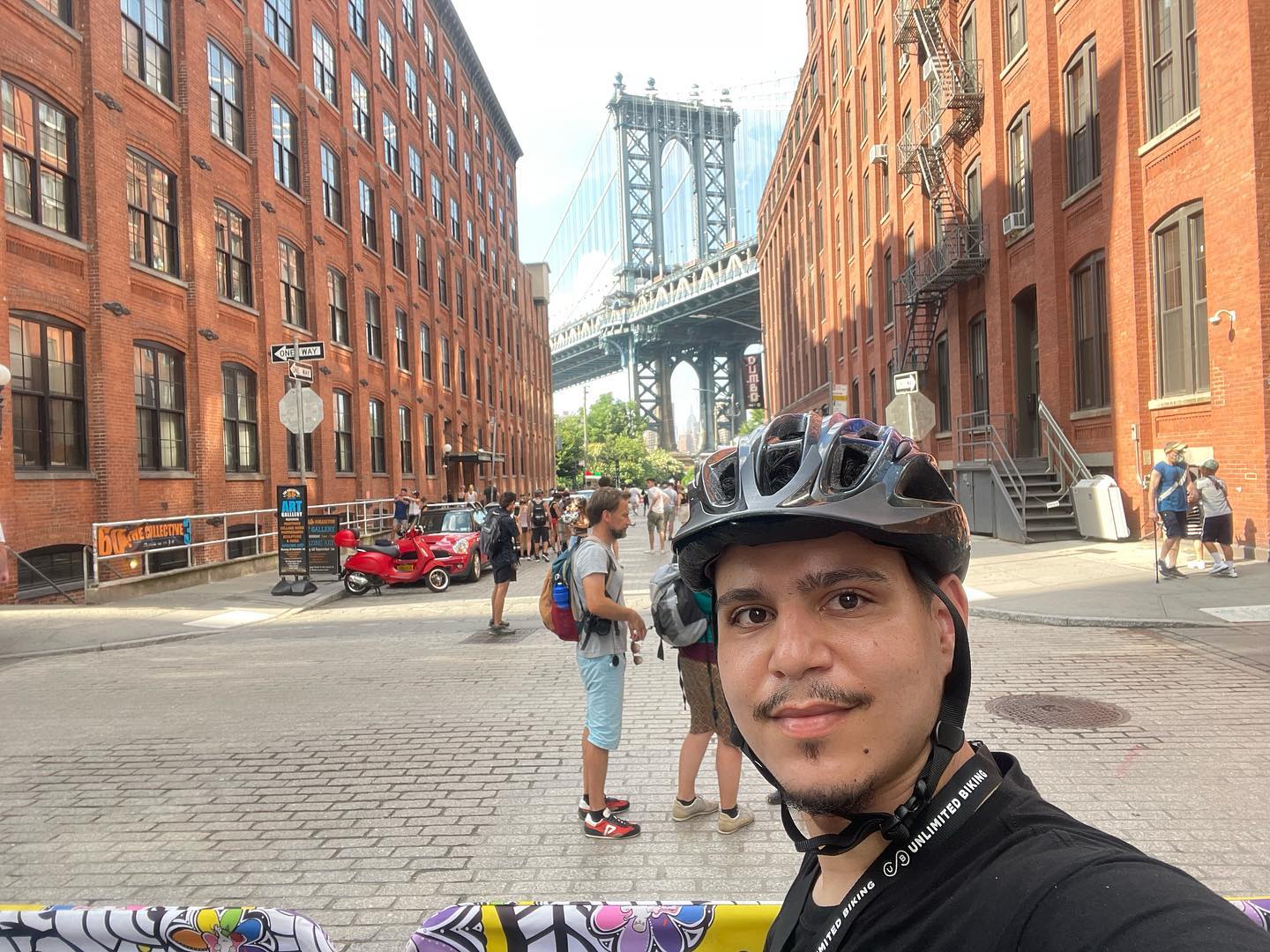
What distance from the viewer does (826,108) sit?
43188 millimetres

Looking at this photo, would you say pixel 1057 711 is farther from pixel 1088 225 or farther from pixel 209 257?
pixel 209 257

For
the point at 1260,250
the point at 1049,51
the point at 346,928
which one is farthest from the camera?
the point at 1049,51

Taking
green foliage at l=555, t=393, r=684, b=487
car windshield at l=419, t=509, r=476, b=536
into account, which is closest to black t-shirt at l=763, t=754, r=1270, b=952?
car windshield at l=419, t=509, r=476, b=536

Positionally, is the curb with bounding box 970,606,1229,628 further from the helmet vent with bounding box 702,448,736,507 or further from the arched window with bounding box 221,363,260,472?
the arched window with bounding box 221,363,260,472

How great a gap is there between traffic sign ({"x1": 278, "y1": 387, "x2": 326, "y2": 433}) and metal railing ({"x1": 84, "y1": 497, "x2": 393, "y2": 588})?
2811 mm

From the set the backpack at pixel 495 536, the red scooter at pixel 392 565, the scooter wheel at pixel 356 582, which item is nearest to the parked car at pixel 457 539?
the red scooter at pixel 392 565

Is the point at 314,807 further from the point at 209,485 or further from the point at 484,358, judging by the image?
the point at 484,358

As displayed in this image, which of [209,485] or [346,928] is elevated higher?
[209,485]

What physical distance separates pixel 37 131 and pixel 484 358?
32289 mm

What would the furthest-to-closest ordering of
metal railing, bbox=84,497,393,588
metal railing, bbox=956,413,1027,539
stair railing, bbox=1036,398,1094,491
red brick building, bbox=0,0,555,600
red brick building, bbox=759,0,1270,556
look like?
metal railing, bbox=956,413,1027,539 → stair railing, bbox=1036,398,1094,491 → metal railing, bbox=84,497,393,588 → red brick building, bbox=0,0,555,600 → red brick building, bbox=759,0,1270,556

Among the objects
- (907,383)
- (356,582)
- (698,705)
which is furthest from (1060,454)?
(698,705)

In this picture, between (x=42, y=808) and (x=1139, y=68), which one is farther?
(x=1139, y=68)

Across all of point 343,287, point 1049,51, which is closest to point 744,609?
point 1049,51

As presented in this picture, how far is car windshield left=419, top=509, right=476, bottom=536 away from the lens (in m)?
18.9
